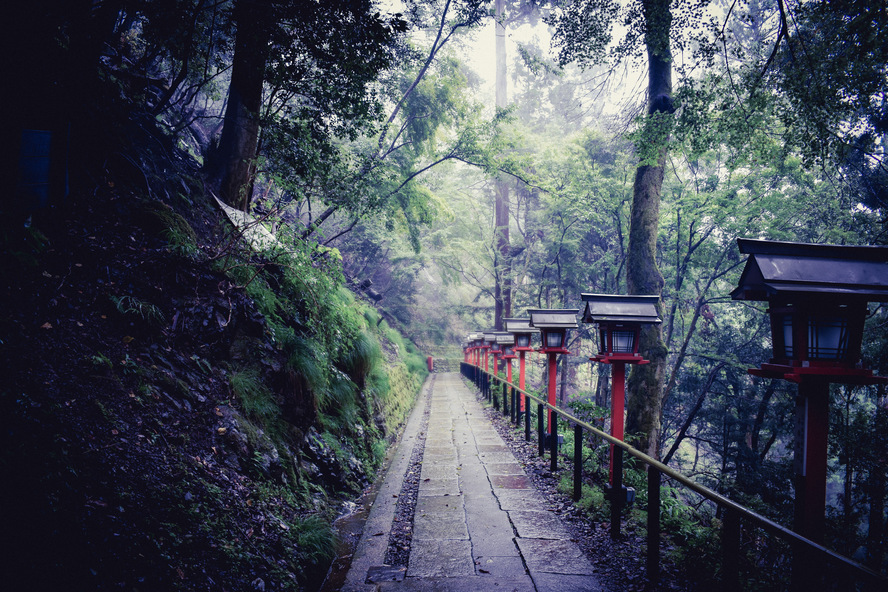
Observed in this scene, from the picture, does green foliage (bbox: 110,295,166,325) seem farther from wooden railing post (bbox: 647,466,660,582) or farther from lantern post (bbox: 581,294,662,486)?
lantern post (bbox: 581,294,662,486)

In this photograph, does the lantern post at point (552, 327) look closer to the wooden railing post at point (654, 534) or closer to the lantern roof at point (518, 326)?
the lantern roof at point (518, 326)

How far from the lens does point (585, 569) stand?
3.37m

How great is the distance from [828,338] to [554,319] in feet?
16.9

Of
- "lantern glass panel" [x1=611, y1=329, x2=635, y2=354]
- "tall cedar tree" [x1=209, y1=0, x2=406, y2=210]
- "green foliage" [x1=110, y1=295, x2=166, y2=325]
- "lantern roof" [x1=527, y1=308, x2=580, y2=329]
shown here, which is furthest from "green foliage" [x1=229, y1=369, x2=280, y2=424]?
"lantern roof" [x1=527, y1=308, x2=580, y2=329]

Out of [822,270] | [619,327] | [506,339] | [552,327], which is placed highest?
[822,270]

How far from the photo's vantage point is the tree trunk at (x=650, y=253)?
275 inches

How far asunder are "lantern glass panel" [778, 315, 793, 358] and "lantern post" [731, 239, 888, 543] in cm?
1

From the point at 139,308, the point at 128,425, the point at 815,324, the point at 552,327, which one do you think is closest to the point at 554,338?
the point at 552,327

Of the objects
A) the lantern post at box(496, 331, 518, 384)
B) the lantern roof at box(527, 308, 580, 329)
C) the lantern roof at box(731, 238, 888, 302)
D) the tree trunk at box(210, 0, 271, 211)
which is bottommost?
the lantern post at box(496, 331, 518, 384)

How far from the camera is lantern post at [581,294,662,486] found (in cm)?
494

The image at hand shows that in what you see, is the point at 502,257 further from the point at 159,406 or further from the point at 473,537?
the point at 159,406

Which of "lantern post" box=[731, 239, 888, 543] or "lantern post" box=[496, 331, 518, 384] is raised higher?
"lantern post" box=[731, 239, 888, 543]

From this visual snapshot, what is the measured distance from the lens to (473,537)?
3.96m

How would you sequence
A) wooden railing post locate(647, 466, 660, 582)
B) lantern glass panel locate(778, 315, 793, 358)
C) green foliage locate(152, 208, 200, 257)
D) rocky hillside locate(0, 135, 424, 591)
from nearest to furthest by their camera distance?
1. rocky hillside locate(0, 135, 424, 591)
2. lantern glass panel locate(778, 315, 793, 358)
3. wooden railing post locate(647, 466, 660, 582)
4. green foliage locate(152, 208, 200, 257)
